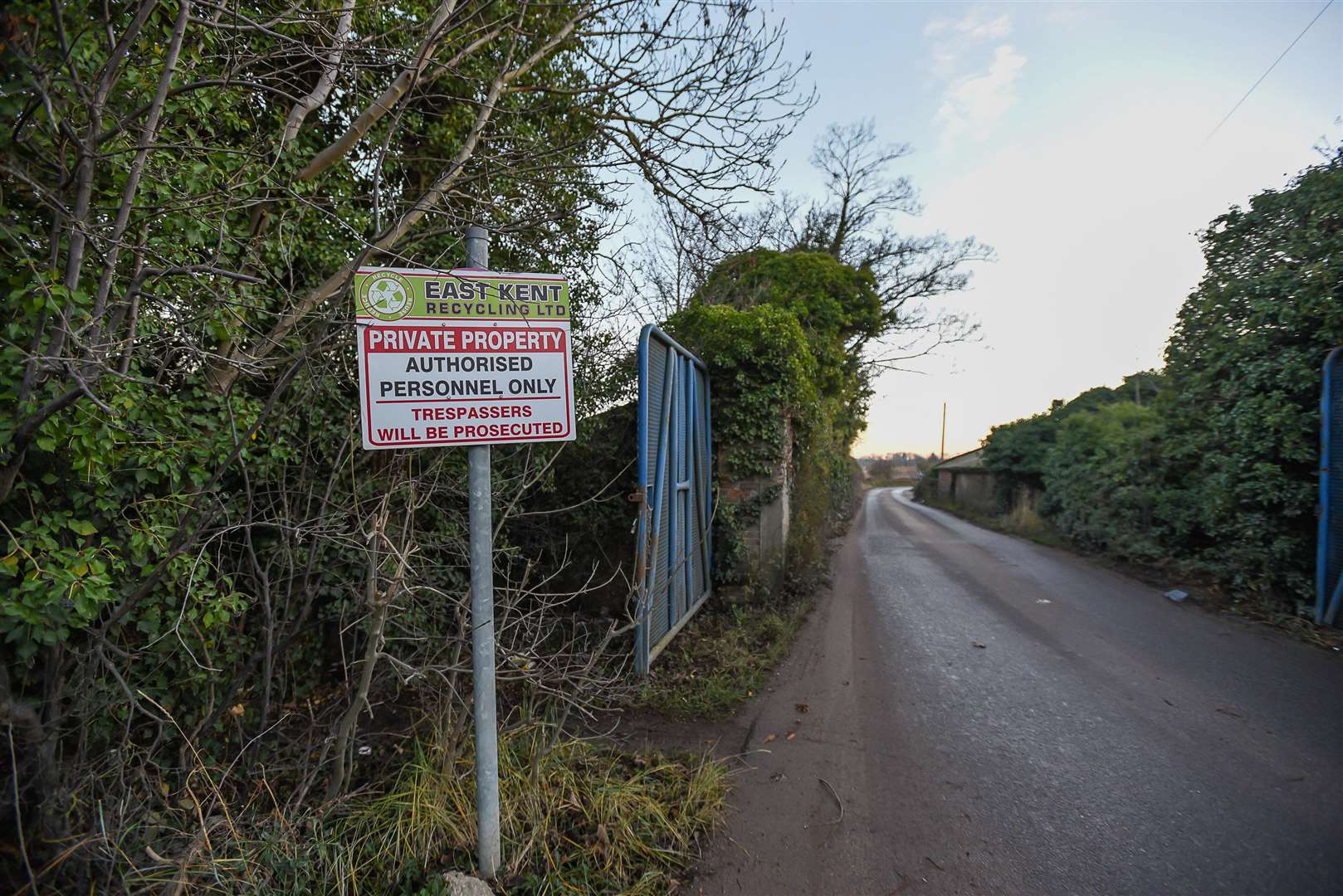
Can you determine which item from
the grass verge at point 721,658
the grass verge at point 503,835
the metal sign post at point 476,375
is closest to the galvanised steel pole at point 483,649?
the metal sign post at point 476,375

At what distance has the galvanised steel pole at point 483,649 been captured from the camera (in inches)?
88.9

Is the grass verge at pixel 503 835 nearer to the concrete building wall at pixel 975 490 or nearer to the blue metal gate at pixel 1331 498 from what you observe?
the blue metal gate at pixel 1331 498

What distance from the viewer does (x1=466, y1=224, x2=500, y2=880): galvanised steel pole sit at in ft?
7.41

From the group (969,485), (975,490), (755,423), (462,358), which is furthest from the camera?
(969,485)

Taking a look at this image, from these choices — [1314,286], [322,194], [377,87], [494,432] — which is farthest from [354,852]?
[1314,286]

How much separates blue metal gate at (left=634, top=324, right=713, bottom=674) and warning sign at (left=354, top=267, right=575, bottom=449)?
5.12 feet

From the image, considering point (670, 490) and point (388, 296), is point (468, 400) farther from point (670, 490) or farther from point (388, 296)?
Answer: point (670, 490)

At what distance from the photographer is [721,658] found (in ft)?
16.8

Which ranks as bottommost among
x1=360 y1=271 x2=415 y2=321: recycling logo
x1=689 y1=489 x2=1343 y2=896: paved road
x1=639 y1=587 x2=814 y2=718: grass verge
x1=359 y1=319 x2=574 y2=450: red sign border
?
x1=689 y1=489 x2=1343 y2=896: paved road

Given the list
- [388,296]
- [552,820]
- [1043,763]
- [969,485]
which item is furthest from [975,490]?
[388,296]

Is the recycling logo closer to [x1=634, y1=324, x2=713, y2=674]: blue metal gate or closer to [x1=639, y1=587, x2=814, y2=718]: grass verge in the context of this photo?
[x1=634, y1=324, x2=713, y2=674]: blue metal gate

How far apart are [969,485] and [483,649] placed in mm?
29003

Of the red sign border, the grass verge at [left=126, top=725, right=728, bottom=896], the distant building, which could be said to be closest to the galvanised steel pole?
the red sign border

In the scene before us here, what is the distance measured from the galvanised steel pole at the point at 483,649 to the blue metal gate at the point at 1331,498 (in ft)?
25.0
